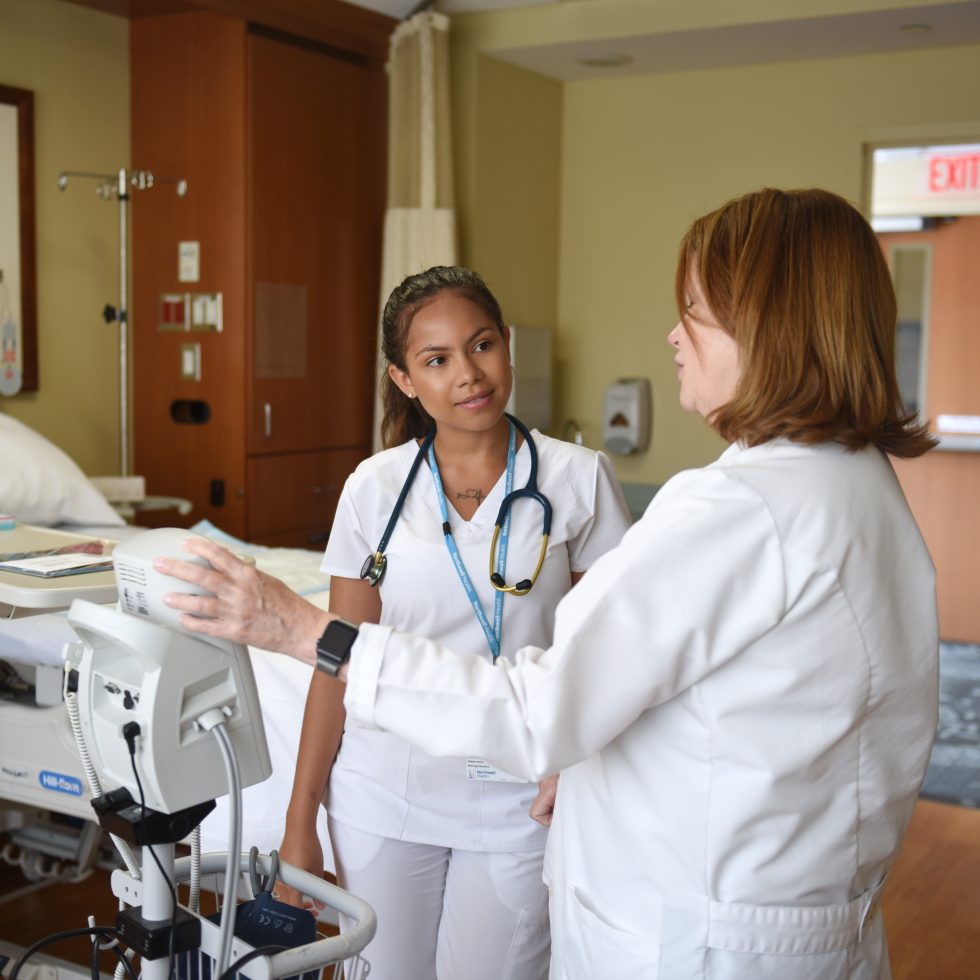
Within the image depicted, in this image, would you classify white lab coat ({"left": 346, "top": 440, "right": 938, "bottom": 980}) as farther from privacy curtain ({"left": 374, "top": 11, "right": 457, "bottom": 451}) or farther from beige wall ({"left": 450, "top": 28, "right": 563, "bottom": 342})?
beige wall ({"left": 450, "top": 28, "right": 563, "bottom": 342})

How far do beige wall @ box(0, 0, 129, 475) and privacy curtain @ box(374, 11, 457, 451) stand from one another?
36.7 inches

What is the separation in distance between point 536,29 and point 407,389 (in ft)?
10.2

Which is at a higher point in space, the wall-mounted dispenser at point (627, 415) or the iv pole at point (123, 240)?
the iv pole at point (123, 240)

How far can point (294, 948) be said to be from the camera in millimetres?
1201

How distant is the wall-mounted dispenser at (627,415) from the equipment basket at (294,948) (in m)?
3.85

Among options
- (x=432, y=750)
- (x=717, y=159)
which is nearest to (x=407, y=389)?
(x=432, y=750)

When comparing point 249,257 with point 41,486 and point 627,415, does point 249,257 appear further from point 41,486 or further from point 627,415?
point 627,415

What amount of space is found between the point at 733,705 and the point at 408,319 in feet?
2.82

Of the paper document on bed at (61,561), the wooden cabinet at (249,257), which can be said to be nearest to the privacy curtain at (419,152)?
the wooden cabinet at (249,257)

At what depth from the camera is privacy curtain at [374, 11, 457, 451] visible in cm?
435

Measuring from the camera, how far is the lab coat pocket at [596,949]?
1183 millimetres

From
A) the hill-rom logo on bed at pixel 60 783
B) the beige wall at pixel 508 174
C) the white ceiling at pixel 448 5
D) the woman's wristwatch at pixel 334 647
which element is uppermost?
the white ceiling at pixel 448 5

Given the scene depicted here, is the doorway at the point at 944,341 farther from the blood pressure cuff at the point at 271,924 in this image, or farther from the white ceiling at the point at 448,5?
the blood pressure cuff at the point at 271,924

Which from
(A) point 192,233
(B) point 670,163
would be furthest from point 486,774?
(B) point 670,163
